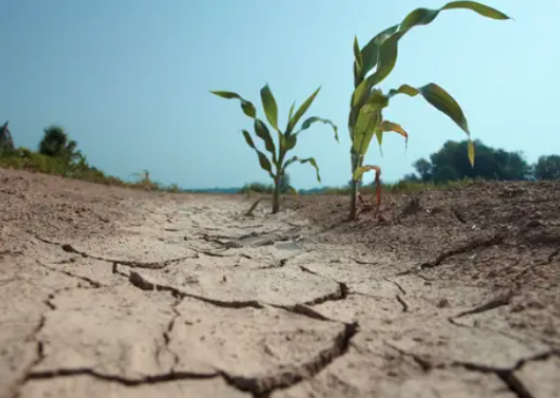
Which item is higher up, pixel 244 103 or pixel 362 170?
pixel 244 103

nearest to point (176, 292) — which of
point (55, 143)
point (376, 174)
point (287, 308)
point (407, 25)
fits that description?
point (287, 308)

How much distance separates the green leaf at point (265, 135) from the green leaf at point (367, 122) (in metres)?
0.95

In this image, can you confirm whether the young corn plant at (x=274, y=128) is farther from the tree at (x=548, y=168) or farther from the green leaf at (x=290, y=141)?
the tree at (x=548, y=168)

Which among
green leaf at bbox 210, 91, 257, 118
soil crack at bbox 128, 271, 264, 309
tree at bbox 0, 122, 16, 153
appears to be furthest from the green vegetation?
soil crack at bbox 128, 271, 264, 309

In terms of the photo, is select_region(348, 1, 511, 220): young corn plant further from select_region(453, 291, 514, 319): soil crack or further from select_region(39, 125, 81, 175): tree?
select_region(39, 125, 81, 175): tree

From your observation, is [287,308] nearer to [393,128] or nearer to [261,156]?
Answer: [393,128]

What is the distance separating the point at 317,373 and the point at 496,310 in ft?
1.89

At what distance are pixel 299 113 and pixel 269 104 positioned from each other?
0.26 metres

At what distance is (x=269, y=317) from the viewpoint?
119 cm

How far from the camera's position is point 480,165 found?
3885 millimetres

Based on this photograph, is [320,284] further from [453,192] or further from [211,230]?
[453,192]

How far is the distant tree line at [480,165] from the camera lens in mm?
3410

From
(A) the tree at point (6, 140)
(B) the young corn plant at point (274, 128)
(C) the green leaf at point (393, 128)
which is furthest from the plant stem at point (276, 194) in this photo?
(A) the tree at point (6, 140)

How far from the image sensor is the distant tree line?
341cm
